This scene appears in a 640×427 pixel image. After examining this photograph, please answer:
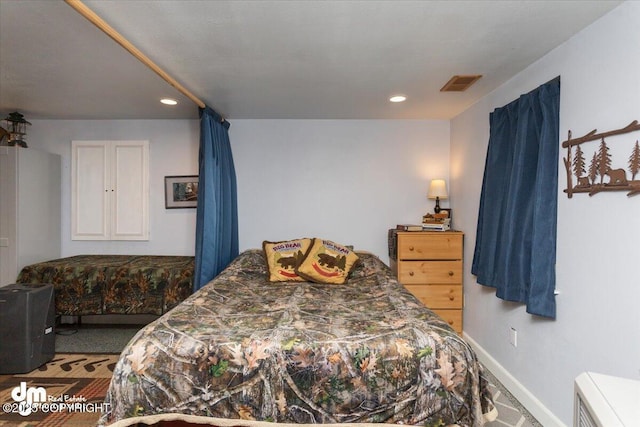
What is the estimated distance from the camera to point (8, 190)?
1.84 metres

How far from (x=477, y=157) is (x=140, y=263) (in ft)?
10.9

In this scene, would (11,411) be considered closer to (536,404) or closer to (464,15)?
(536,404)

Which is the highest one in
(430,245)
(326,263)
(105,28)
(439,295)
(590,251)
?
(105,28)

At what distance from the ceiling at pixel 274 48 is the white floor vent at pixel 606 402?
5.12ft

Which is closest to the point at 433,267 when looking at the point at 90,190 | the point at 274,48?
the point at 274,48

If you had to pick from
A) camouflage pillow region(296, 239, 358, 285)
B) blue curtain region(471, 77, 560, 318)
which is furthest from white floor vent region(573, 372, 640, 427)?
camouflage pillow region(296, 239, 358, 285)

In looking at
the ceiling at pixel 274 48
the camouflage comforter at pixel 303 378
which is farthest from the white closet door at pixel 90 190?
the camouflage comforter at pixel 303 378

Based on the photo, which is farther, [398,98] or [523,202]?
[398,98]

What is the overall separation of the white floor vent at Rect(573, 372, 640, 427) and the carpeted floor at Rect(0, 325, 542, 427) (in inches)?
51.8

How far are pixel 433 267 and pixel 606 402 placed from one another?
238 centimetres

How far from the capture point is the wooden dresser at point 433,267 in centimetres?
316

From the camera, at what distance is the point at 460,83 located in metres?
2.55

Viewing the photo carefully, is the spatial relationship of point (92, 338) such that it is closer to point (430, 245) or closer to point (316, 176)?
point (316, 176)

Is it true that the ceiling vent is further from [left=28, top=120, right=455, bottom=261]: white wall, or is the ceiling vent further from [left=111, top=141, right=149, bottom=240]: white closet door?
[left=111, top=141, right=149, bottom=240]: white closet door
